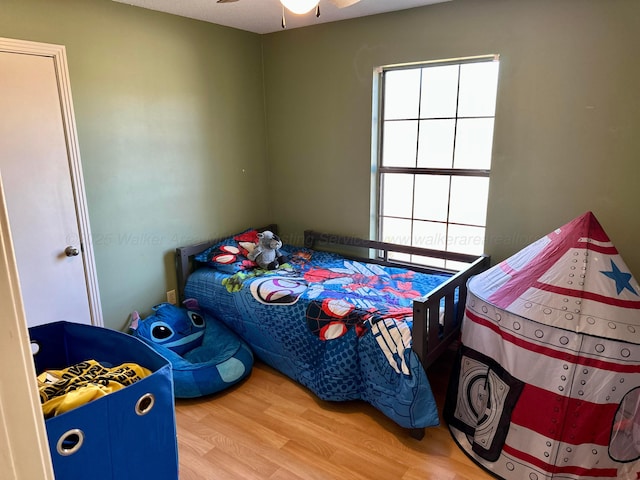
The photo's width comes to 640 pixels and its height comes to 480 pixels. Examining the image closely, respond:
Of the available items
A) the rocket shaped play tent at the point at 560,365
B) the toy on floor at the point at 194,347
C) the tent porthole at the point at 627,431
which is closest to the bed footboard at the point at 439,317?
the rocket shaped play tent at the point at 560,365

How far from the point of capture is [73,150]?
8.42ft

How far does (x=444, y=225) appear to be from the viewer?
317 cm

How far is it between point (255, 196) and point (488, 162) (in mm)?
1972

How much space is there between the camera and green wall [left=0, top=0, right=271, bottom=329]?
259 centimetres

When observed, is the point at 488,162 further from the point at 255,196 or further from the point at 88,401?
the point at 88,401

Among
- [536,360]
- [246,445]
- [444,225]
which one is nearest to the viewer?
[536,360]

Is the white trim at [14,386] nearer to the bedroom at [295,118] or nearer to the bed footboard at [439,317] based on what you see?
the bed footboard at [439,317]

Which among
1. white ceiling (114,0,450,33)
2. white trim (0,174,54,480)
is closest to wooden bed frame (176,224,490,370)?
white ceiling (114,0,450,33)

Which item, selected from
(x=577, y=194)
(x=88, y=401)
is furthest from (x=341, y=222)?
(x=88, y=401)

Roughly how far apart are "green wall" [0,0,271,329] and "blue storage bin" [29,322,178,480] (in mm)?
1656

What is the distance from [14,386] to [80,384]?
0.75m

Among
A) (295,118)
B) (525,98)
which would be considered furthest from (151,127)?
(525,98)

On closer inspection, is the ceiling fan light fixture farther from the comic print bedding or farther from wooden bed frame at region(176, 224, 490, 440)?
the comic print bedding

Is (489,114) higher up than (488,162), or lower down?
higher up
